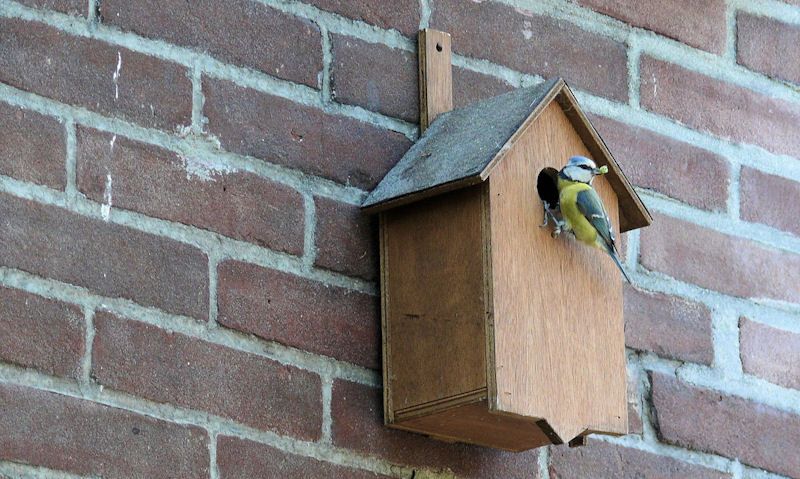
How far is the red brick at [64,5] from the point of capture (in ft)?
6.22

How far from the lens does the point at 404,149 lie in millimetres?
2184

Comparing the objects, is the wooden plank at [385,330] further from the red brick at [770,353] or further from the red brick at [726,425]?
the red brick at [770,353]

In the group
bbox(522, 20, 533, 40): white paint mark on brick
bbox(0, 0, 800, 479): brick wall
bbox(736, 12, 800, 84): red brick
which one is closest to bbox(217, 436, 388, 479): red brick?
bbox(0, 0, 800, 479): brick wall

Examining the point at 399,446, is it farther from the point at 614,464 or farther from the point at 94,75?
the point at 94,75

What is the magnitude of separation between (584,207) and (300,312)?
384 millimetres

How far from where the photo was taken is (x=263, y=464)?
1.93 meters

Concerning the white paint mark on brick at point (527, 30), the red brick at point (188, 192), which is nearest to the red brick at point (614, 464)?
the red brick at point (188, 192)

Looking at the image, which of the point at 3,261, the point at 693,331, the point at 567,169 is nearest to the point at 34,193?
the point at 3,261

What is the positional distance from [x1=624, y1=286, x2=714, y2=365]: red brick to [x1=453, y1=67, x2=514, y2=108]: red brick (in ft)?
1.12

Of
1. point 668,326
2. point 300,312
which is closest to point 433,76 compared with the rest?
point 300,312

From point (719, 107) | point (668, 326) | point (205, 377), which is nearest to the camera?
point (205, 377)

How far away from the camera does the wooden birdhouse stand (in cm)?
197

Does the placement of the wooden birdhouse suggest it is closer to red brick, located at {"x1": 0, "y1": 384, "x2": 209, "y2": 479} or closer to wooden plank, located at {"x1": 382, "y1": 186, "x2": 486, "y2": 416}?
wooden plank, located at {"x1": 382, "y1": 186, "x2": 486, "y2": 416}

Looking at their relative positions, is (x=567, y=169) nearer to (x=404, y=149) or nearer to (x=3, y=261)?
(x=404, y=149)
